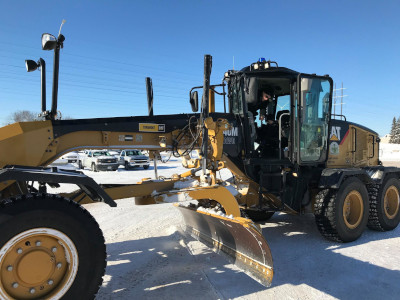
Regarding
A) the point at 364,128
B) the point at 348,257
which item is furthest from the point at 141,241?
the point at 364,128

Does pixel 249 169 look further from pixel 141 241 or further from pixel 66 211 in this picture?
pixel 66 211

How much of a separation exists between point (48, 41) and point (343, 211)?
4965 millimetres

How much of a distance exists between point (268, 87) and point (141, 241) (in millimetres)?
3590

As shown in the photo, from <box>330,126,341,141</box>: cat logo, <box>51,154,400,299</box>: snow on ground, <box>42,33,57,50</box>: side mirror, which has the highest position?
<box>42,33,57,50</box>: side mirror

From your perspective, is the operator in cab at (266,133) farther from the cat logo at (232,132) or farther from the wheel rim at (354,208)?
the wheel rim at (354,208)

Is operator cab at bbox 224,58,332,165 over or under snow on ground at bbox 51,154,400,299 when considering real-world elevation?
Answer: over

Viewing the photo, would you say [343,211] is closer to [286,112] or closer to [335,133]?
[335,133]

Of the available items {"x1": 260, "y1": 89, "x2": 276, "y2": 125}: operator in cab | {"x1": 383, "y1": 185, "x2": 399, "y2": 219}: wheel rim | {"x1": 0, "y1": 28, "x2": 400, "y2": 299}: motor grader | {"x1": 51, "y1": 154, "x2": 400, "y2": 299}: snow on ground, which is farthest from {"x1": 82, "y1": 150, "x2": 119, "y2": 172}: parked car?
{"x1": 383, "y1": 185, "x2": 399, "y2": 219}: wheel rim

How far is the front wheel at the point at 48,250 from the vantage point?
2.44 m

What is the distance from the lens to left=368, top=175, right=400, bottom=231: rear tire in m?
5.75

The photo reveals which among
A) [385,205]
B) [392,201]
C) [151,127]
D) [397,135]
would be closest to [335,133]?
[385,205]

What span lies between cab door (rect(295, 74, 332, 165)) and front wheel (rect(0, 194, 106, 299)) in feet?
12.2

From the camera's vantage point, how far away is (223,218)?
385 cm

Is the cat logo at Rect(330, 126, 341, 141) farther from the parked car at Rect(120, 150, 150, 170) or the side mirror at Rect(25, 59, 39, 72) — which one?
the parked car at Rect(120, 150, 150, 170)
